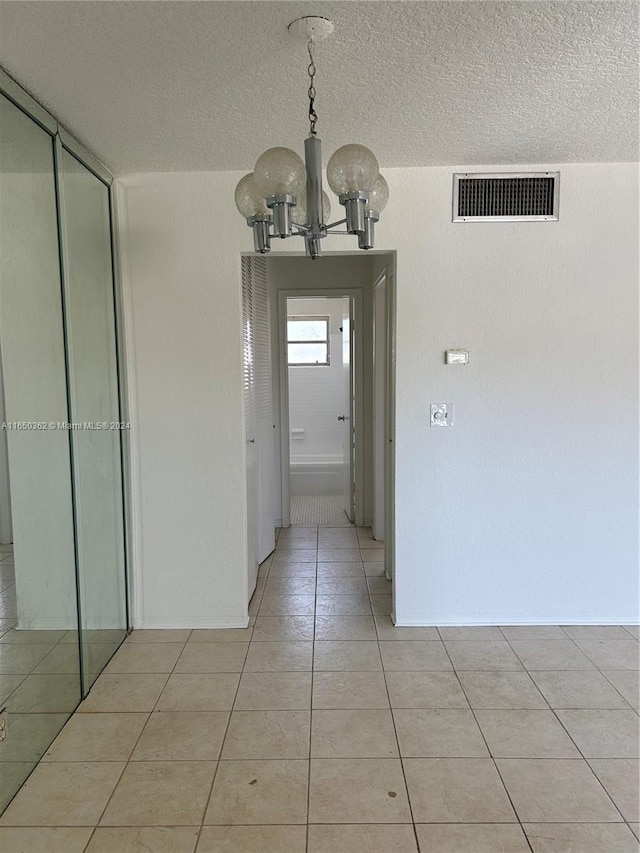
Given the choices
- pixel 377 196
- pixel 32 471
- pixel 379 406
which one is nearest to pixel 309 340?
pixel 379 406

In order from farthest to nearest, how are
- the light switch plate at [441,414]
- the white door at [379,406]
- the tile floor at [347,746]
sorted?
the white door at [379,406] < the light switch plate at [441,414] < the tile floor at [347,746]

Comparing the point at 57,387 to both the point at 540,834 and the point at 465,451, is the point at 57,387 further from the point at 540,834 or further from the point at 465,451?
the point at 540,834

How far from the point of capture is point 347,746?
1957 mm

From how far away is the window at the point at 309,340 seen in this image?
274 inches

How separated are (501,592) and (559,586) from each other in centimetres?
31

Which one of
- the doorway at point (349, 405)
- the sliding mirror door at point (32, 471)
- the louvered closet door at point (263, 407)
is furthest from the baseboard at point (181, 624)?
the louvered closet door at point (263, 407)

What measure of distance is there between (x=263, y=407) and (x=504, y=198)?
2081 mm

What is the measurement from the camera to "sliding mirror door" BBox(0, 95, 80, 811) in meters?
1.77

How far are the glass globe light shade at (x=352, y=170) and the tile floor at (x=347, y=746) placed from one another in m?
1.88

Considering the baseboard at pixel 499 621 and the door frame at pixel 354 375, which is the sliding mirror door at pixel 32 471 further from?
the door frame at pixel 354 375

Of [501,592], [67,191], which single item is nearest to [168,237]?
[67,191]

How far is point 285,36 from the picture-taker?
159 cm

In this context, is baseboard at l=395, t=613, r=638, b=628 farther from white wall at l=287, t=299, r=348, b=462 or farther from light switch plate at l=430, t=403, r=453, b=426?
white wall at l=287, t=299, r=348, b=462

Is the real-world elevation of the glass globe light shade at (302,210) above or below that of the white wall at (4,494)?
above
